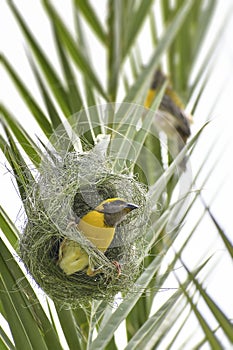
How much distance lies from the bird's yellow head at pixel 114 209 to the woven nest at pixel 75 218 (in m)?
0.03

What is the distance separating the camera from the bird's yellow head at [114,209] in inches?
54.5

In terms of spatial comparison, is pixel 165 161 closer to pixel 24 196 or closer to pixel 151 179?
pixel 151 179

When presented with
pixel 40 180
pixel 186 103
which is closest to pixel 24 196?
pixel 40 180

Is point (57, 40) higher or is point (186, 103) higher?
point (57, 40)

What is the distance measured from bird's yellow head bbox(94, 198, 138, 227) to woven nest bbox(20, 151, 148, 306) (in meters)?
0.03

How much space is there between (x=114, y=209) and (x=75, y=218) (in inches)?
2.7

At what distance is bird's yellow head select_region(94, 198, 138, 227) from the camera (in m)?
1.38

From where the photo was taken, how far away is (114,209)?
1394mm

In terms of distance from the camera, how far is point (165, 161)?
1582 mm

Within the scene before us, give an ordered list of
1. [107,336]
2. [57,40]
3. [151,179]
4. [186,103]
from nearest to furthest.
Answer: [107,336] → [151,179] → [57,40] → [186,103]

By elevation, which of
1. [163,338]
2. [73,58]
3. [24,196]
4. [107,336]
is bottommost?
[163,338]

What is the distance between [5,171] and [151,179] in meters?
0.28

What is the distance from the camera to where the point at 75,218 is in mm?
1391

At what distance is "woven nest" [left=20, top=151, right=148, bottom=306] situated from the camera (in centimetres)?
142
